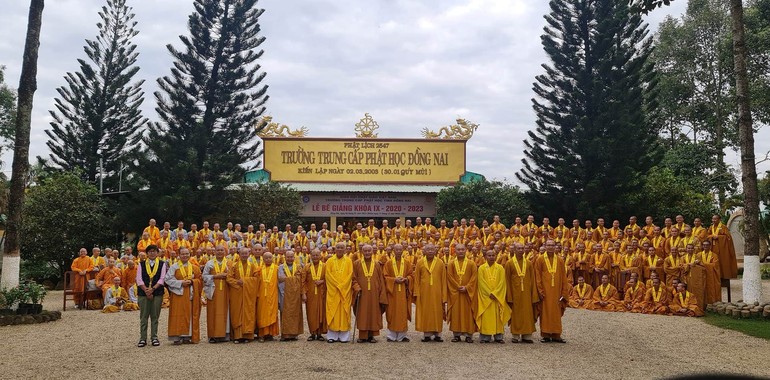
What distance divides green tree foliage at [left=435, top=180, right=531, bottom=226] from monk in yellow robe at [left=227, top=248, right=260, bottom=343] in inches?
443

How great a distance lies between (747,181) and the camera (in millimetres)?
10086

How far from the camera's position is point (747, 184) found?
33.2 feet

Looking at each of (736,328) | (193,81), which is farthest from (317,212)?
(736,328)

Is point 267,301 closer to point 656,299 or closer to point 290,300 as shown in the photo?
point 290,300

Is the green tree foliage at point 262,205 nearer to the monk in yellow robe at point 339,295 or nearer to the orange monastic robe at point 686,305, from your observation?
the monk in yellow robe at point 339,295

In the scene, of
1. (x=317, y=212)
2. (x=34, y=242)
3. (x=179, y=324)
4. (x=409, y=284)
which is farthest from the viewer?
(x=317, y=212)

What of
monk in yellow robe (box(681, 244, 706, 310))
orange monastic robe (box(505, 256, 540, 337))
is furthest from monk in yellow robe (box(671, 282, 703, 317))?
orange monastic robe (box(505, 256, 540, 337))

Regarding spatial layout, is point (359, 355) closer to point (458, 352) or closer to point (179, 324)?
point (458, 352)

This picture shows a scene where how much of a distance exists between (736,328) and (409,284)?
4591 millimetres

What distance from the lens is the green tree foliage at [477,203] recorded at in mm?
18891

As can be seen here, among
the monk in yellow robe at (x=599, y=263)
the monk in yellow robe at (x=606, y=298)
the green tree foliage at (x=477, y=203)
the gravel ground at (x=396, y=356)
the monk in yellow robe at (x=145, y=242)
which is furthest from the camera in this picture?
the green tree foliage at (x=477, y=203)

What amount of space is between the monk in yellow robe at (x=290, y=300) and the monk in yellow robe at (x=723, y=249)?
8046mm

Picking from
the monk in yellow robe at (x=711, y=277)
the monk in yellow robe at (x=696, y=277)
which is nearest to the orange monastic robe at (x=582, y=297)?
the monk in yellow robe at (x=696, y=277)

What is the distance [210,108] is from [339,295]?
14.7 meters
